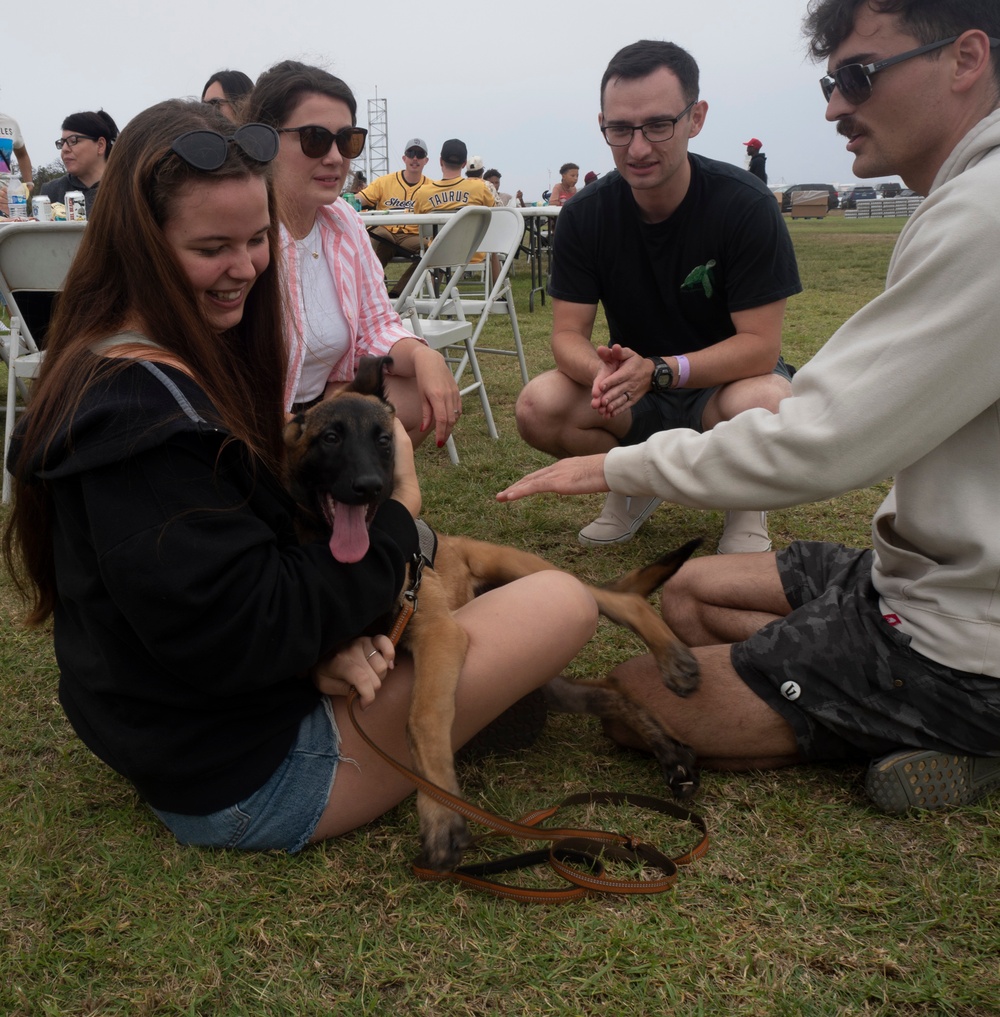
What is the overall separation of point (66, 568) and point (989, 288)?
6.82ft

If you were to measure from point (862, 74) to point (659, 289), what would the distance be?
214 cm

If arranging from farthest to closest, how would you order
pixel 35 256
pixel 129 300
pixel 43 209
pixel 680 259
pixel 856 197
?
1. pixel 856 197
2. pixel 43 209
3. pixel 35 256
4. pixel 680 259
5. pixel 129 300

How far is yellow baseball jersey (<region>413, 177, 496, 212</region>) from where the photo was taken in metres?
13.3

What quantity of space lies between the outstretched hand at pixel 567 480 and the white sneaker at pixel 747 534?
75.3 inches

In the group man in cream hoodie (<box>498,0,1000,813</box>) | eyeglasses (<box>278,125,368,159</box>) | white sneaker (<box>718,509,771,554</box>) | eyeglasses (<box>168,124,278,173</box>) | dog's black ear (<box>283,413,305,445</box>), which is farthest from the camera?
white sneaker (<box>718,509,771,554</box>)

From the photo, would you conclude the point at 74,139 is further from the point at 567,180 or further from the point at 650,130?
the point at 567,180

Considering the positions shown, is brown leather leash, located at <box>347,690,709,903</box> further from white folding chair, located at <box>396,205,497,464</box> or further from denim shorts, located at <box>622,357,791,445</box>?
white folding chair, located at <box>396,205,497,464</box>

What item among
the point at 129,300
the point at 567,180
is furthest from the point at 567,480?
the point at 567,180

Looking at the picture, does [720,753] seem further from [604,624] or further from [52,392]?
[52,392]

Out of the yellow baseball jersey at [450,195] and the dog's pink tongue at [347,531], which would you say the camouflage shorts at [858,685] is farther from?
the yellow baseball jersey at [450,195]

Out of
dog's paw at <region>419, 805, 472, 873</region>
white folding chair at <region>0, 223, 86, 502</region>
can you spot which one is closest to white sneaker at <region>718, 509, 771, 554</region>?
dog's paw at <region>419, 805, 472, 873</region>

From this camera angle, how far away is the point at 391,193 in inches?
578

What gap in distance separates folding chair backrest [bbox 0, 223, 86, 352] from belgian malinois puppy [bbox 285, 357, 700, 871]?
9.18 feet

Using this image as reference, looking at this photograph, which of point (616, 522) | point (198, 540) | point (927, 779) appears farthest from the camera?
point (616, 522)
